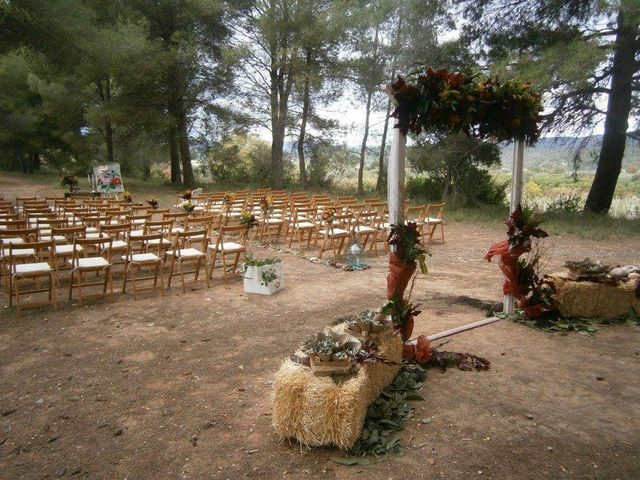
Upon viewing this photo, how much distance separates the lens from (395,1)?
575 inches

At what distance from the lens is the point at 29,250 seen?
633 centimetres

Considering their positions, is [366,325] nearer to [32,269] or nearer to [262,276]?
[262,276]

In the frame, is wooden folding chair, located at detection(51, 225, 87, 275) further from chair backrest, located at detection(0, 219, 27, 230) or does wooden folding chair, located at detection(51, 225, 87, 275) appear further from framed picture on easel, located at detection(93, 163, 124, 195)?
framed picture on easel, located at detection(93, 163, 124, 195)

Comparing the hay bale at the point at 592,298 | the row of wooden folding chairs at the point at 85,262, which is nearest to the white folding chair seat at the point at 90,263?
the row of wooden folding chairs at the point at 85,262

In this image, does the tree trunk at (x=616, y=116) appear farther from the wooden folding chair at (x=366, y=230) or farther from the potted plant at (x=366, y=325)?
the potted plant at (x=366, y=325)

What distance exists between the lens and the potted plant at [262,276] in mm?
5918

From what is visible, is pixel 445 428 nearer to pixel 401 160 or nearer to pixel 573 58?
pixel 401 160

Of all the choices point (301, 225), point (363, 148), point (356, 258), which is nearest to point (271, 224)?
point (301, 225)

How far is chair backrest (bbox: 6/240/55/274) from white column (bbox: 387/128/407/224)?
3.96 m

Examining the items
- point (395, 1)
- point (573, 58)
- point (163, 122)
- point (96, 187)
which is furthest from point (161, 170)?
point (573, 58)

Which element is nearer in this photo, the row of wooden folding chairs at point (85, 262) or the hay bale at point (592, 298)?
the hay bale at point (592, 298)

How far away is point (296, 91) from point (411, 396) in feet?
60.3

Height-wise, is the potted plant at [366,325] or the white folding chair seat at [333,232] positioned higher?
the white folding chair seat at [333,232]

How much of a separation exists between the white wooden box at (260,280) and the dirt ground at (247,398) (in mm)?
378
